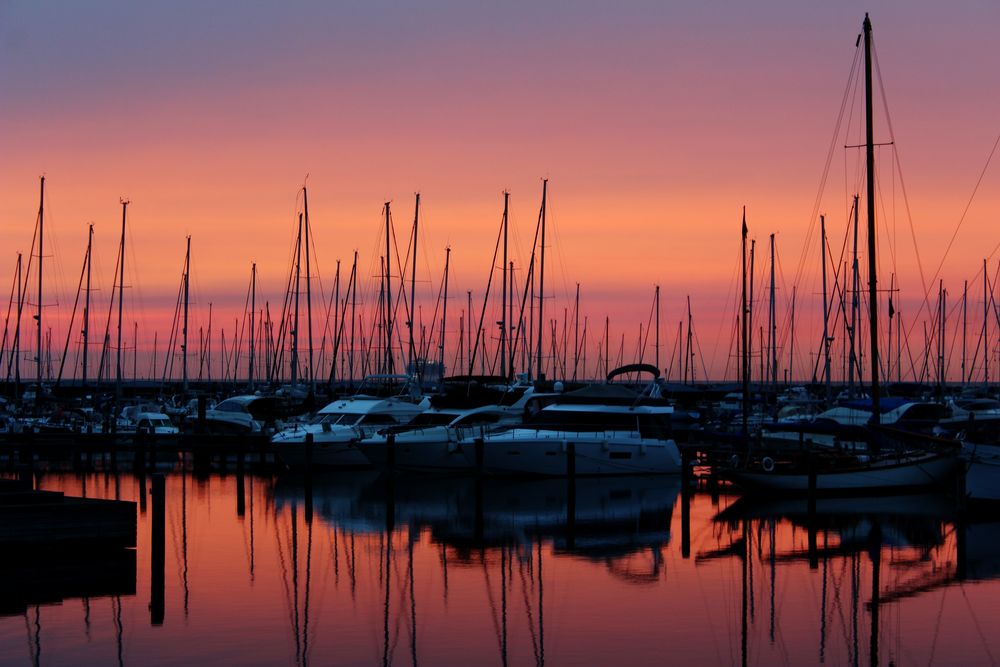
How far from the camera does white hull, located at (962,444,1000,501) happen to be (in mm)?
32594

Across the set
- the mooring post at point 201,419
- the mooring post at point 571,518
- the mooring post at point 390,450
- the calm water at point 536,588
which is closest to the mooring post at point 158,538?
the calm water at point 536,588

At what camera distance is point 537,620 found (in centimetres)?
2045

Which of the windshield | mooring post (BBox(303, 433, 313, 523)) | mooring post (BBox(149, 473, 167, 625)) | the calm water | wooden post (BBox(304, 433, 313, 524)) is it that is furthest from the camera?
the windshield

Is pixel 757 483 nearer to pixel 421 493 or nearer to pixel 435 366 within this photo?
pixel 421 493

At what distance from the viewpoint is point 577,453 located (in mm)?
41188

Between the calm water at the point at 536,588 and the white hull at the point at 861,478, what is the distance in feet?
1.95

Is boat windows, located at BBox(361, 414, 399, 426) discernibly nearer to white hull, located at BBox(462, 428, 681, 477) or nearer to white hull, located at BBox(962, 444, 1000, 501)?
white hull, located at BBox(462, 428, 681, 477)

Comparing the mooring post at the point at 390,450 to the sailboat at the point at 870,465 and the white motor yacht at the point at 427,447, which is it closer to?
the white motor yacht at the point at 427,447

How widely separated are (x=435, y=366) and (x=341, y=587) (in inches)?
2214

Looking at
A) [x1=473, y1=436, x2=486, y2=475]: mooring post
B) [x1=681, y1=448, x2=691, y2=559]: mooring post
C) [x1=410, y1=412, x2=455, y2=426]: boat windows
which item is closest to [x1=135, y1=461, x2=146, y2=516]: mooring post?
[x1=410, y1=412, x2=455, y2=426]: boat windows

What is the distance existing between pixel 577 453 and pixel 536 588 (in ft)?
59.3

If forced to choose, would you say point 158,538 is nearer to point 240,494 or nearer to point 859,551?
point 859,551

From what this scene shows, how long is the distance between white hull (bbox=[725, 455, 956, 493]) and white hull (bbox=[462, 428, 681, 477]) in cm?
599

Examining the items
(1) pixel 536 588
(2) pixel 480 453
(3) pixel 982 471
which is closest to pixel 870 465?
(3) pixel 982 471
